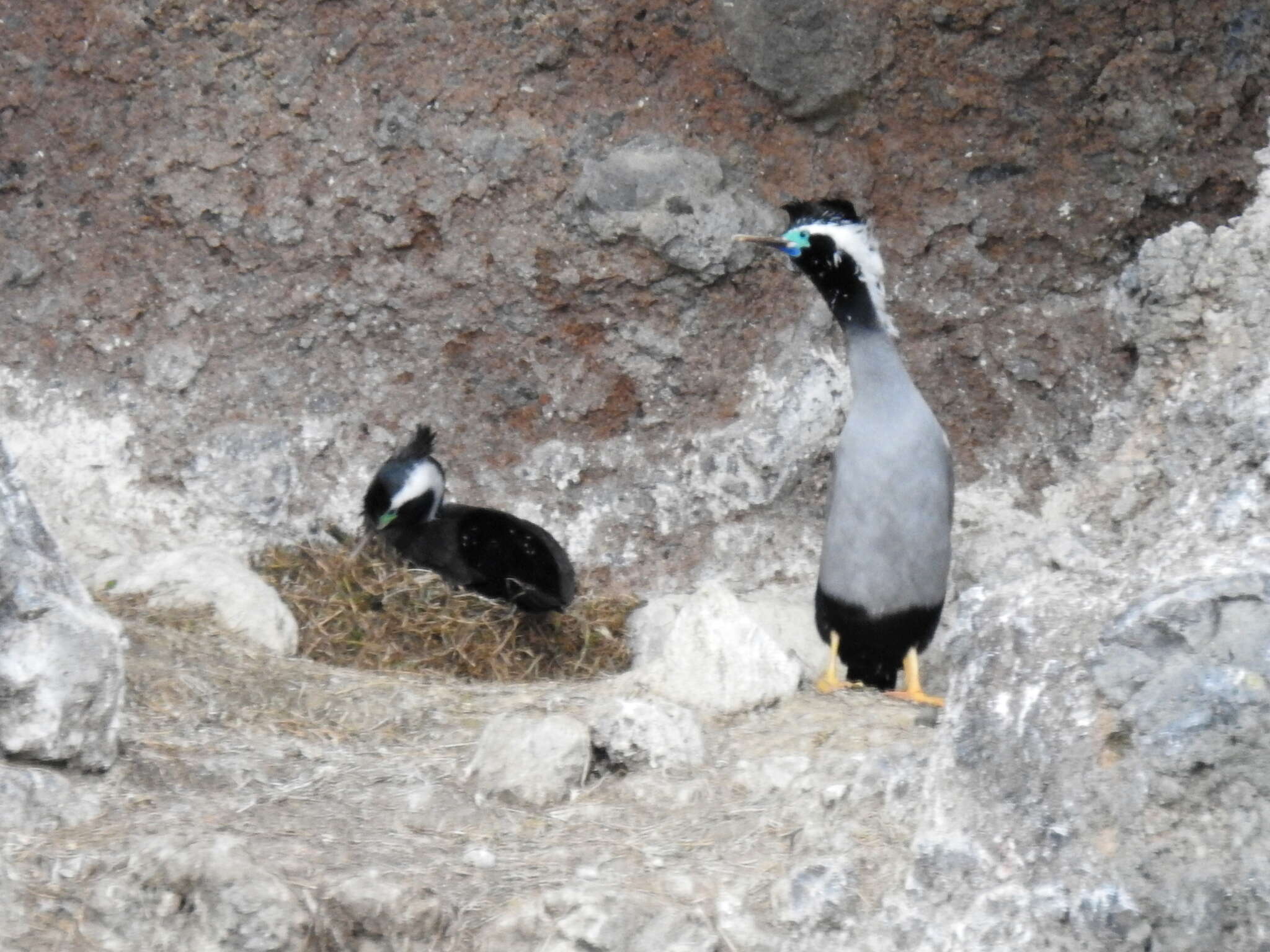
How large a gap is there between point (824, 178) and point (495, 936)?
3.76 metres

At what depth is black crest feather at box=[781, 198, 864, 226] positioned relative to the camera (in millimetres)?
5742

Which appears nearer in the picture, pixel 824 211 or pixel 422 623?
pixel 824 211

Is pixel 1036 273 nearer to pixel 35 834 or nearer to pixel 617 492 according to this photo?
pixel 617 492

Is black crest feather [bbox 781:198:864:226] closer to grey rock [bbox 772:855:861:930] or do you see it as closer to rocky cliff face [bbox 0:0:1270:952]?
rocky cliff face [bbox 0:0:1270:952]

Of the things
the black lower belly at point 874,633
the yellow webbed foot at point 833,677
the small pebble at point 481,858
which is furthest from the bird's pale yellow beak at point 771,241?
the small pebble at point 481,858

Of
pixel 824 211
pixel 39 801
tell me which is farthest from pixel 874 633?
pixel 39 801

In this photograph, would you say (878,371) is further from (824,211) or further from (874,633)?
(874,633)

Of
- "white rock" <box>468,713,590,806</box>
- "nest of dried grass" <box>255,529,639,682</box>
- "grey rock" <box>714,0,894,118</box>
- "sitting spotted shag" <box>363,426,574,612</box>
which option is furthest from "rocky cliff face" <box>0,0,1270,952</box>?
"white rock" <box>468,713,590,806</box>

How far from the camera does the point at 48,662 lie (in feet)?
13.3

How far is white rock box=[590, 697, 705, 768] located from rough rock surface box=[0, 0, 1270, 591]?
2376 millimetres

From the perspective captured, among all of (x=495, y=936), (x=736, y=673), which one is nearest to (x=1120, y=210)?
(x=736, y=673)

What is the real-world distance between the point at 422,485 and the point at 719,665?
6.70 ft

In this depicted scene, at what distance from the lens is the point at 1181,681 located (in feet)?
11.1

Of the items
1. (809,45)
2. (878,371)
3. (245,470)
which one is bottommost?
(245,470)
